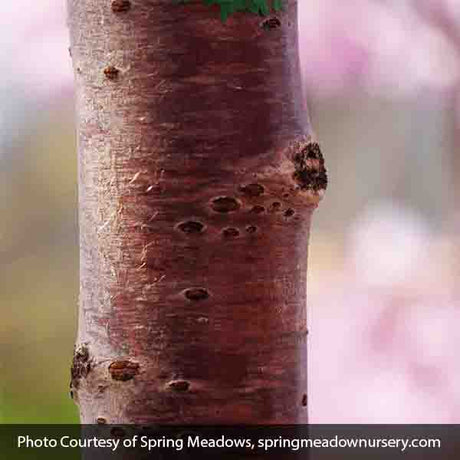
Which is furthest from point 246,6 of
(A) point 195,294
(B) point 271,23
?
(A) point 195,294

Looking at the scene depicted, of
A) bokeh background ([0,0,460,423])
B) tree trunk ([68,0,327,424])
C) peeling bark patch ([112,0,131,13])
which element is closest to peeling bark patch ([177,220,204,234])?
tree trunk ([68,0,327,424])

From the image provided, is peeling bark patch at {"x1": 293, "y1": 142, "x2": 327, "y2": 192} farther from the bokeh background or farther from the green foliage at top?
the bokeh background

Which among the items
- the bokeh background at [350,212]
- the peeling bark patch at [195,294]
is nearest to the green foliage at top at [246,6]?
the peeling bark patch at [195,294]

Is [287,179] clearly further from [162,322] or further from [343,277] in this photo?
[343,277]

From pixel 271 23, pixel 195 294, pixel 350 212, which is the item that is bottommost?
pixel 350 212

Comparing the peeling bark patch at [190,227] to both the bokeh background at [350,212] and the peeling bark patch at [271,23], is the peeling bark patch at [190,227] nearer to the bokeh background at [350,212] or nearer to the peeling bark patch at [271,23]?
the peeling bark patch at [271,23]

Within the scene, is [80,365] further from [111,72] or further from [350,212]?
[350,212]

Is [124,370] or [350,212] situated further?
[350,212]
